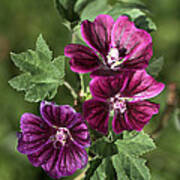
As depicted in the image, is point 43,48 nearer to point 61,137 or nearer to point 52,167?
point 61,137

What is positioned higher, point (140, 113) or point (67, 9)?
point (67, 9)

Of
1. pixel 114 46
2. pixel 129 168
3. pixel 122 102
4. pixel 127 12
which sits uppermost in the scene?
pixel 127 12

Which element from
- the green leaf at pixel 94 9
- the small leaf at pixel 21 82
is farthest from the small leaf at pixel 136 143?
the green leaf at pixel 94 9

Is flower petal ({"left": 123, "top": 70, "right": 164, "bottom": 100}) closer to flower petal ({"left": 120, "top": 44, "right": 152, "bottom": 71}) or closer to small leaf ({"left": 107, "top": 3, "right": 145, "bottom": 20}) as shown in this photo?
flower petal ({"left": 120, "top": 44, "right": 152, "bottom": 71})

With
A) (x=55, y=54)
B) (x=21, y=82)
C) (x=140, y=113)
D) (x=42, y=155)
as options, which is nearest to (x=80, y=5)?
(x=21, y=82)

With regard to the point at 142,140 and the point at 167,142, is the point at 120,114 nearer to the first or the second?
the point at 142,140

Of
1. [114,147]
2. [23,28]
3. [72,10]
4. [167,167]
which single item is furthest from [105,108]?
[23,28]
